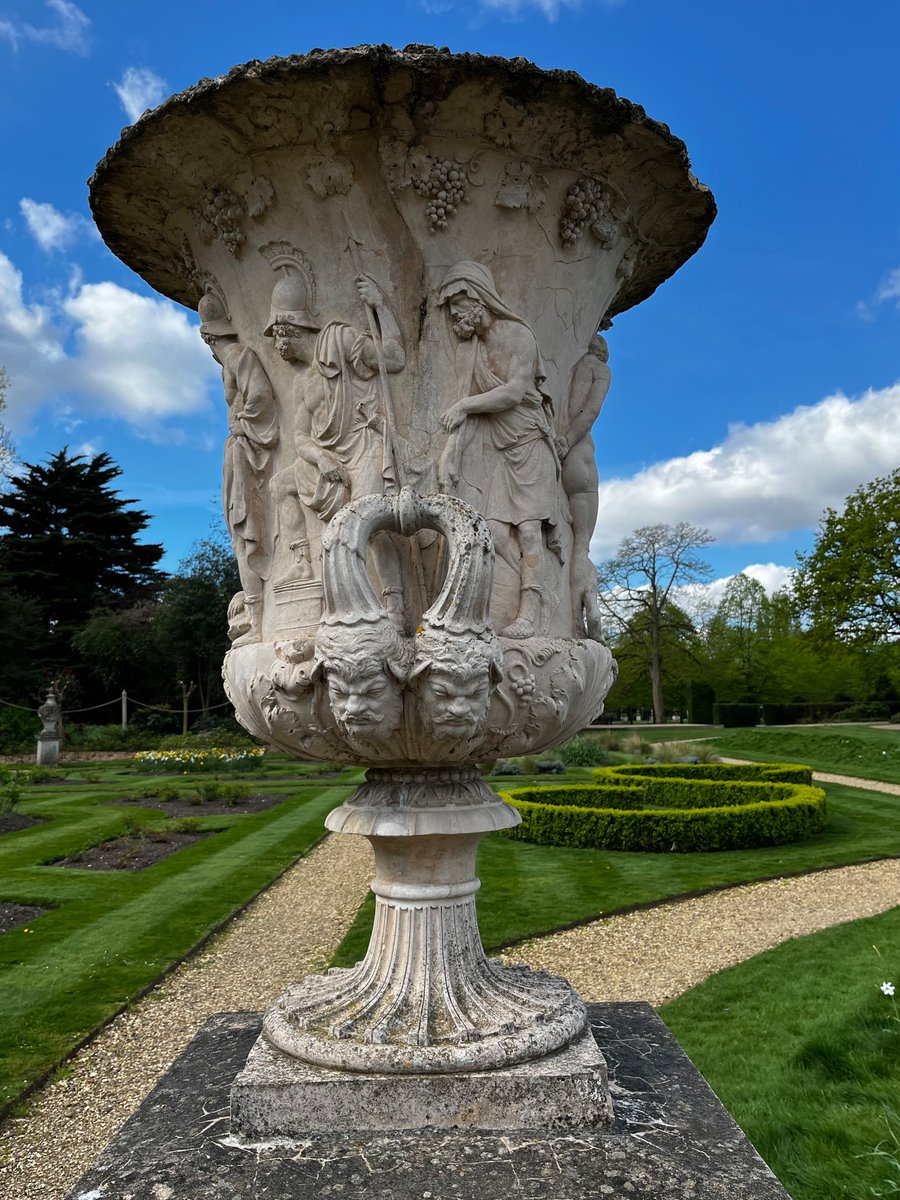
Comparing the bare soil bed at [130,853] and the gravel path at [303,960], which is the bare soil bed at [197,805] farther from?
the gravel path at [303,960]

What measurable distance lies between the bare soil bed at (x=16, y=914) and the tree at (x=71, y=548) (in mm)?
25032

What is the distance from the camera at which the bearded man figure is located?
2809 mm

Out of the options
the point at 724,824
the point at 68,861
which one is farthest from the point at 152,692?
the point at 724,824

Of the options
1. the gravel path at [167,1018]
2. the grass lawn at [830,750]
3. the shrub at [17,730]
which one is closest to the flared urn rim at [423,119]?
the gravel path at [167,1018]

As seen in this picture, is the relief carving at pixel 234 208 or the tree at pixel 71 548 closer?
the relief carving at pixel 234 208

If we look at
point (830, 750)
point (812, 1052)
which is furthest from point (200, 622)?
point (812, 1052)

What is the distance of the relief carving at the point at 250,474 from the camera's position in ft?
9.91

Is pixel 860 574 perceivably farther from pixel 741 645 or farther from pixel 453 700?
pixel 453 700

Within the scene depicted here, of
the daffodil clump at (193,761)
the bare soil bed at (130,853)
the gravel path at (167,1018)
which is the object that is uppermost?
the daffodil clump at (193,761)

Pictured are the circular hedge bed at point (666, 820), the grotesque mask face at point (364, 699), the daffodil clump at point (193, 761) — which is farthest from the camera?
the daffodil clump at point (193, 761)

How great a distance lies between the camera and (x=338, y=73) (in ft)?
8.02

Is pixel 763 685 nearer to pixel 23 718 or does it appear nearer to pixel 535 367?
pixel 23 718

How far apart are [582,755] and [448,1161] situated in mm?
18764

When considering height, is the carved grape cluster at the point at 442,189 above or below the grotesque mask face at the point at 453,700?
above
